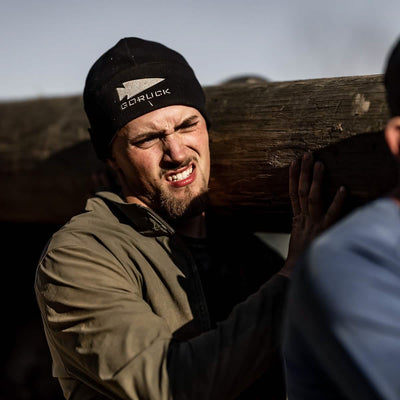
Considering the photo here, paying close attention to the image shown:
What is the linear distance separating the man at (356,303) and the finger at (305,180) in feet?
2.76

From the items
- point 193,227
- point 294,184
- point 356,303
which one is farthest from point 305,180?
point 356,303

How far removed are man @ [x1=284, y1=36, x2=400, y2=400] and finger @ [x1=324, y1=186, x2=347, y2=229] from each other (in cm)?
72

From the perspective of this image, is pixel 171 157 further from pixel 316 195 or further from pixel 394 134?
pixel 394 134

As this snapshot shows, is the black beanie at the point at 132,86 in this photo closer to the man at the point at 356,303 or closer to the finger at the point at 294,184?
the finger at the point at 294,184

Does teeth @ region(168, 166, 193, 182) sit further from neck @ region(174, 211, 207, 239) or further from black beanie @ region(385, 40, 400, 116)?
black beanie @ region(385, 40, 400, 116)

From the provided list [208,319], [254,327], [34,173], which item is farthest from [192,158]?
[34,173]

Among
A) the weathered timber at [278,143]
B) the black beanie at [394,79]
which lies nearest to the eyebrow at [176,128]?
the weathered timber at [278,143]

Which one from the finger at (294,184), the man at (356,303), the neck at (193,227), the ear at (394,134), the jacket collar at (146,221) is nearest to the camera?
the man at (356,303)

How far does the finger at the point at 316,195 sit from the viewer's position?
2373mm

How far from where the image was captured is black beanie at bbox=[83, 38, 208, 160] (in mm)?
2871

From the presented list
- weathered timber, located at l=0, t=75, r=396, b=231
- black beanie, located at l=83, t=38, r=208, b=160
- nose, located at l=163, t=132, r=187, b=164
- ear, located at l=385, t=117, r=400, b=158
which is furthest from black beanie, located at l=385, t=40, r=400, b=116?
black beanie, located at l=83, t=38, r=208, b=160

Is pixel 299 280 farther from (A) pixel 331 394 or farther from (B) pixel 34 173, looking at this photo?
(B) pixel 34 173

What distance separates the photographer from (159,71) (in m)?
2.97

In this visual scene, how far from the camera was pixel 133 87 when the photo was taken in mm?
2885
